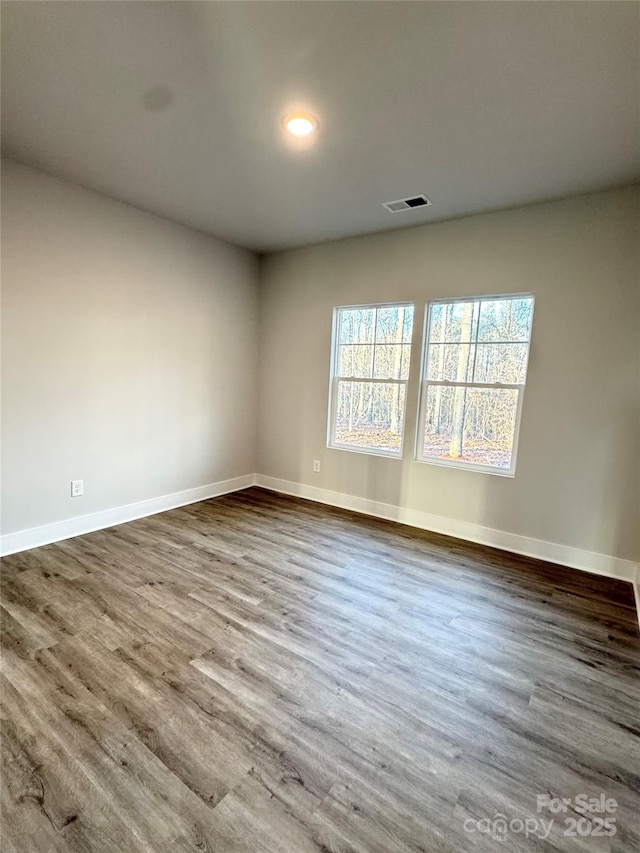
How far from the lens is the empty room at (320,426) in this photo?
141 centimetres

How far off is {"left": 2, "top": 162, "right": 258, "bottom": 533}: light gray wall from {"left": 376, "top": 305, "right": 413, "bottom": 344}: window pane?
5.30 feet

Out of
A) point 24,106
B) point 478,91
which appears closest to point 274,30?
point 478,91

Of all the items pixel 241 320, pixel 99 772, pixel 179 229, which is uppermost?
pixel 179 229

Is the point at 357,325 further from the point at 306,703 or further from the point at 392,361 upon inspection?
the point at 306,703

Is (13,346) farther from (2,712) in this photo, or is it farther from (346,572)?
(346,572)

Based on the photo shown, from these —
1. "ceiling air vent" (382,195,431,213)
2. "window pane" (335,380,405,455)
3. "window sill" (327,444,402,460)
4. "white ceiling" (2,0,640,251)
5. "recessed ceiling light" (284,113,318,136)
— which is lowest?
"window sill" (327,444,402,460)

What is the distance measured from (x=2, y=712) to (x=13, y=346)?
7.47ft

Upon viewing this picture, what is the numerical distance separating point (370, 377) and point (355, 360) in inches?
10.4

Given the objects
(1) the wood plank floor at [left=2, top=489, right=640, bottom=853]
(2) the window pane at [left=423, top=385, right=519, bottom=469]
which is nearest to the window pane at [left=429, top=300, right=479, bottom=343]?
(2) the window pane at [left=423, top=385, right=519, bottom=469]

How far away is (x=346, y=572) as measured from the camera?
2822mm

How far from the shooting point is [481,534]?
3.42 metres

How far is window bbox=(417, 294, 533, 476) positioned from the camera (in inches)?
128

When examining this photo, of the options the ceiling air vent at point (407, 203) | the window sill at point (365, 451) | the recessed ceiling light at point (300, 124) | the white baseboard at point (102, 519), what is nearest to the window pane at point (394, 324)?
the ceiling air vent at point (407, 203)

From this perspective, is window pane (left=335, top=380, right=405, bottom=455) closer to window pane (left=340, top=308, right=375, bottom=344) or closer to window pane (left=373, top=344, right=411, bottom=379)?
window pane (left=373, top=344, right=411, bottom=379)
